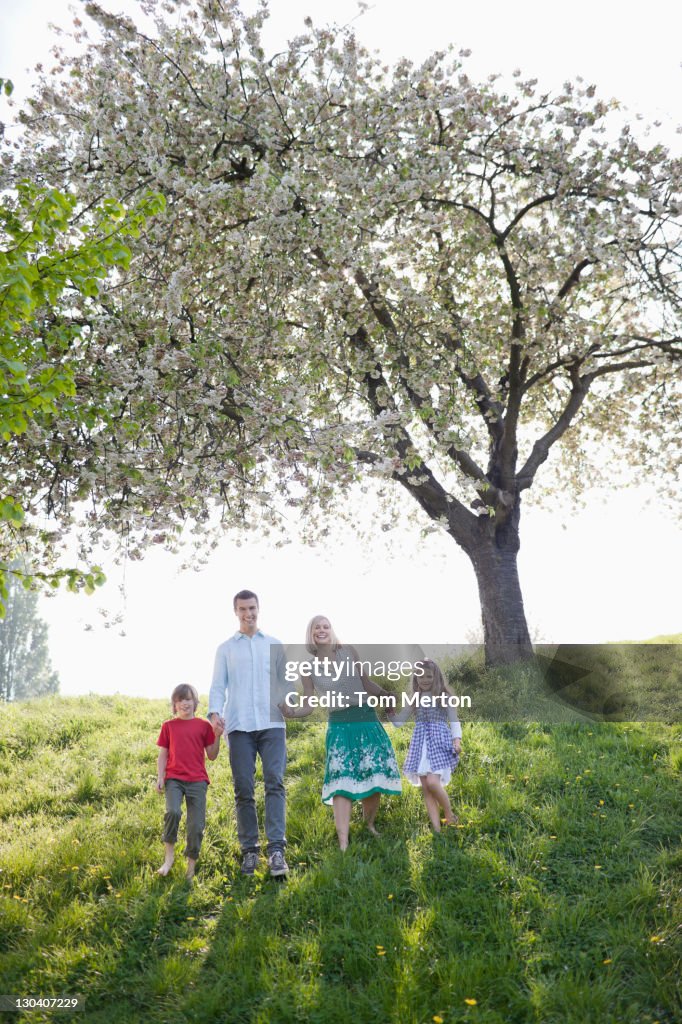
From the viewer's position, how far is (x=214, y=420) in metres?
10.8

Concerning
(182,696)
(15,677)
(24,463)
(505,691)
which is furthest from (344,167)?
(15,677)

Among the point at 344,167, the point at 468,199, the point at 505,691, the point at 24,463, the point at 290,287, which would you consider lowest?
the point at 505,691

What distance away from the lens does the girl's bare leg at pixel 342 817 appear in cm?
796

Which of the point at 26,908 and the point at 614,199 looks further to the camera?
the point at 614,199

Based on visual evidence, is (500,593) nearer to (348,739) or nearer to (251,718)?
(348,739)

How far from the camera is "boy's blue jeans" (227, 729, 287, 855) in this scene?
776 cm

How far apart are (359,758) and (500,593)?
7041 mm

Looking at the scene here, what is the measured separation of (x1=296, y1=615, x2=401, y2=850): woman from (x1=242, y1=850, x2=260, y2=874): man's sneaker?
93 cm

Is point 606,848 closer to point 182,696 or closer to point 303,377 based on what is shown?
point 182,696

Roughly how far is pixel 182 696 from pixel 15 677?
42.7 metres

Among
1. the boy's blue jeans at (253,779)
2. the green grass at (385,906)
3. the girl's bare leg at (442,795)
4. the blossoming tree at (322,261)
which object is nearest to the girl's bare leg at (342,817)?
the green grass at (385,906)

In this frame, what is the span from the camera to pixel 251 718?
26.0 feet

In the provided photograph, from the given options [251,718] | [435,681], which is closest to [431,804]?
[435,681]

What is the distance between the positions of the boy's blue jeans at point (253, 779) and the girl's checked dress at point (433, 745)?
144cm
